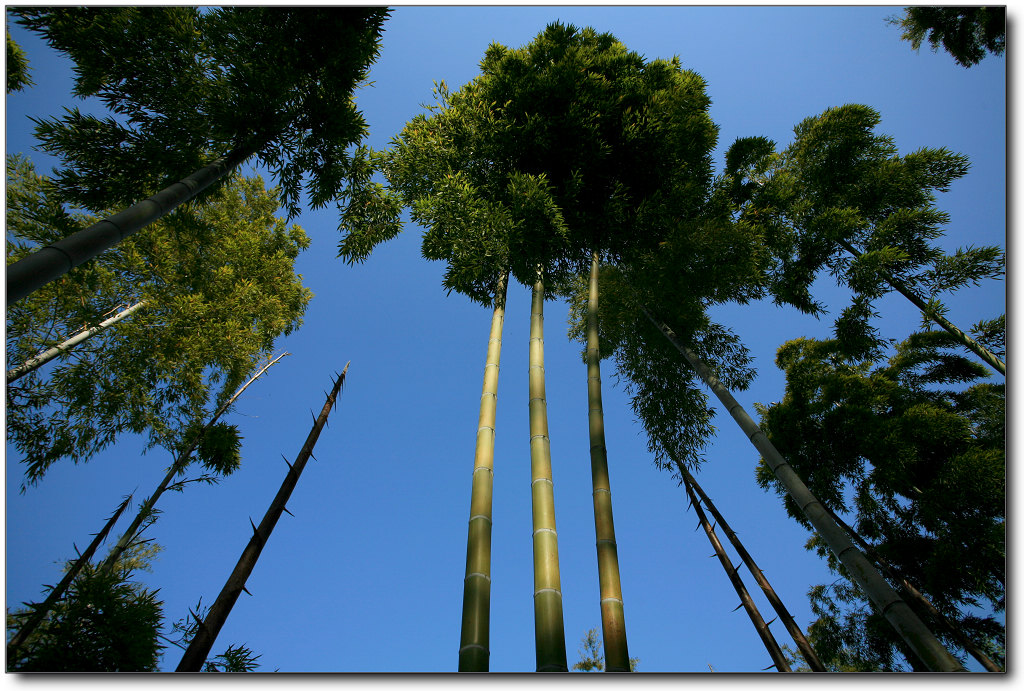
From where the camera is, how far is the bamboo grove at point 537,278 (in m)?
2.20

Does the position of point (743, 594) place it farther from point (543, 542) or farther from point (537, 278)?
point (537, 278)

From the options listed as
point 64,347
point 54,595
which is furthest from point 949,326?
point 64,347

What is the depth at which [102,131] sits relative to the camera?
292cm

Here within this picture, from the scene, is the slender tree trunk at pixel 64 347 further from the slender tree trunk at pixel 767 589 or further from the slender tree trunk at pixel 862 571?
the slender tree trunk at pixel 862 571

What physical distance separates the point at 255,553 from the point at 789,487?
3.07m

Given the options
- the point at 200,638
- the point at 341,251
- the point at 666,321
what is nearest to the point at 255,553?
the point at 200,638

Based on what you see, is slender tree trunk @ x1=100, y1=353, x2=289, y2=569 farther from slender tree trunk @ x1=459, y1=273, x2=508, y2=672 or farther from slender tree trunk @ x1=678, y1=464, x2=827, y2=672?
slender tree trunk @ x1=678, y1=464, x2=827, y2=672

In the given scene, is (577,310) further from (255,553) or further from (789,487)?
(255,553)

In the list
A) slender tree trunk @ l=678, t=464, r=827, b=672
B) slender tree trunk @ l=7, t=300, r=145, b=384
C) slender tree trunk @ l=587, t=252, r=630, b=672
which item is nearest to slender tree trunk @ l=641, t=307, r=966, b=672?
slender tree trunk @ l=678, t=464, r=827, b=672

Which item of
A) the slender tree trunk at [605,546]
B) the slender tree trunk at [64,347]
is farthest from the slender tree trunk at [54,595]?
the slender tree trunk at [605,546]

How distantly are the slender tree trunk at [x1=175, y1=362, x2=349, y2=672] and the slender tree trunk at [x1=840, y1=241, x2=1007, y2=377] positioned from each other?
527 cm

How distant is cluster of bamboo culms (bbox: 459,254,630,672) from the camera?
1575mm

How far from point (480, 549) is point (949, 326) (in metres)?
4.70

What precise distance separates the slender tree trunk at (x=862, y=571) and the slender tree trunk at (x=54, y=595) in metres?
3.63
